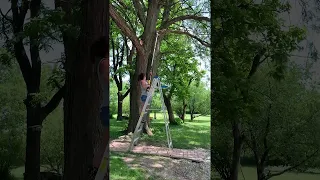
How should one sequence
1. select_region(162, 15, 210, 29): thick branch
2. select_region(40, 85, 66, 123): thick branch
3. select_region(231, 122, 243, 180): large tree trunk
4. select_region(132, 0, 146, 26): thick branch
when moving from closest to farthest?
select_region(40, 85, 66, 123): thick branch
select_region(231, 122, 243, 180): large tree trunk
select_region(162, 15, 210, 29): thick branch
select_region(132, 0, 146, 26): thick branch

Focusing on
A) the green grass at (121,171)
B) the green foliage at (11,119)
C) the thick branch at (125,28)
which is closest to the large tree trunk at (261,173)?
the green grass at (121,171)

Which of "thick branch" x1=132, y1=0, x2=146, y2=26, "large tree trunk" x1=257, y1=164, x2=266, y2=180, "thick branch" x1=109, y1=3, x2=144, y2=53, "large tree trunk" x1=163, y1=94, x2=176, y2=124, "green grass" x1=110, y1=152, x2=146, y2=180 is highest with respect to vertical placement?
"thick branch" x1=132, y1=0, x2=146, y2=26

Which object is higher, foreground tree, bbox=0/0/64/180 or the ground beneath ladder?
foreground tree, bbox=0/0/64/180

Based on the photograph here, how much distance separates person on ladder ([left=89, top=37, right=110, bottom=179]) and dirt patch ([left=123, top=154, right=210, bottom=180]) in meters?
1.45

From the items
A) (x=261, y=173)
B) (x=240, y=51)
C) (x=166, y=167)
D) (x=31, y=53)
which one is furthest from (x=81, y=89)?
(x=166, y=167)

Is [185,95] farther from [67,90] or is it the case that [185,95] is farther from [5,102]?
[5,102]

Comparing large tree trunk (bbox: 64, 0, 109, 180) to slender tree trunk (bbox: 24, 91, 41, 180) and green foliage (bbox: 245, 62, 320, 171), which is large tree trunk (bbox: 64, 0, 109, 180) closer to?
slender tree trunk (bbox: 24, 91, 41, 180)

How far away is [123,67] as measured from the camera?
5.19 meters

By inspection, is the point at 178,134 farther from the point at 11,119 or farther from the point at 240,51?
the point at 11,119

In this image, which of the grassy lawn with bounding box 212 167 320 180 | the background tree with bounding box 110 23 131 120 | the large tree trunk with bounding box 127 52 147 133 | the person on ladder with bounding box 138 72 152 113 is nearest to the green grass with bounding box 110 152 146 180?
the large tree trunk with bounding box 127 52 147 133

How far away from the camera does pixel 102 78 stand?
3.63 metres

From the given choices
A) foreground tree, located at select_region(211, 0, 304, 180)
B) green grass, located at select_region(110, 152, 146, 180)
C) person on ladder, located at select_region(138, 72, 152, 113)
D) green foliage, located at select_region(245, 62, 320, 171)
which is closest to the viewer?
green foliage, located at select_region(245, 62, 320, 171)

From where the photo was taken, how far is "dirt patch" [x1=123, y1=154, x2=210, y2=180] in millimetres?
5129

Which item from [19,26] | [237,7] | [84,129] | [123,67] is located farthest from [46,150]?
[237,7]
